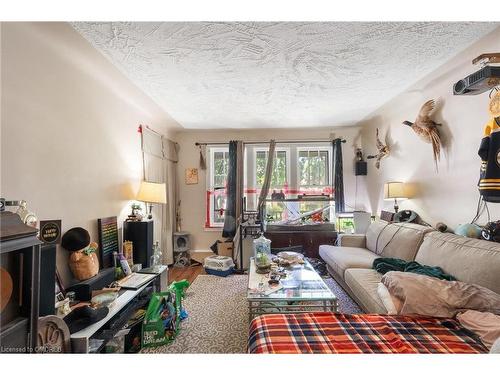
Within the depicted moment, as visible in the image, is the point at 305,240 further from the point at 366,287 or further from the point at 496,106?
the point at 496,106

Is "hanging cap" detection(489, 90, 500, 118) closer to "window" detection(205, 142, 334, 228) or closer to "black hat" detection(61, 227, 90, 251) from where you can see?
"window" detection(205, 142, 334, 228)

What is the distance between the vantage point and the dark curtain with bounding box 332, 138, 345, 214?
4.07 meters

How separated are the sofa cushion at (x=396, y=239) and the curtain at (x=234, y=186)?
2.13 meters

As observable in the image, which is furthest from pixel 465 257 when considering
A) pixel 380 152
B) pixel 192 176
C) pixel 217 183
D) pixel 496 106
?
pixel 192 176

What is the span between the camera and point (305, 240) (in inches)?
141

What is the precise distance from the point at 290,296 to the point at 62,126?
2.21m

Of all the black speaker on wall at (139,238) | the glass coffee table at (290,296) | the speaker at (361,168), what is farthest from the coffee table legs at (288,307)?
the speaker at (361,168)

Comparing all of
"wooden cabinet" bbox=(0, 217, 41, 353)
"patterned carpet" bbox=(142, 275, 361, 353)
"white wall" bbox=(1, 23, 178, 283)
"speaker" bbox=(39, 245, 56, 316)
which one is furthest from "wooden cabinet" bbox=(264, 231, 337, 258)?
"wooden cabinet" bbox=(0, 217, 41, 353)

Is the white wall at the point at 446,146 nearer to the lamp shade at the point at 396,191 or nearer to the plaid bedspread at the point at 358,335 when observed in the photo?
the lamp shade at the point at 396,191

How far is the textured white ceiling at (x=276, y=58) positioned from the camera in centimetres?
157

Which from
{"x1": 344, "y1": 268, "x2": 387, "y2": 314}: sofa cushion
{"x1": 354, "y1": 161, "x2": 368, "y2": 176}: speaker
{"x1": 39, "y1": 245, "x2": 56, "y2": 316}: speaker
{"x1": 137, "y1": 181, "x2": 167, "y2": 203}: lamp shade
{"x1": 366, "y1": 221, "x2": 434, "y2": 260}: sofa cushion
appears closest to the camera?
{"x1": 39, "y1": 245, "x2": 56, "y2": 316}: speaker

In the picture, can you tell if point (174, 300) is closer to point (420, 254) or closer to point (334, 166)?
point (420, 254)

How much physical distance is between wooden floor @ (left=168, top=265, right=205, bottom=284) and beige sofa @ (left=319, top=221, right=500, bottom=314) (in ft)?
6.26

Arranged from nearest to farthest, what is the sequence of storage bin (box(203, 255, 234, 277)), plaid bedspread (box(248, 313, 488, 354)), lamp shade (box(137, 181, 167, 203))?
1. plaid bedspread (box(248, 313, 488, 354))
2. lamp shade (box(137, 181, 167, 203))
3. storage bin (box(203, 255, 234, 277))
